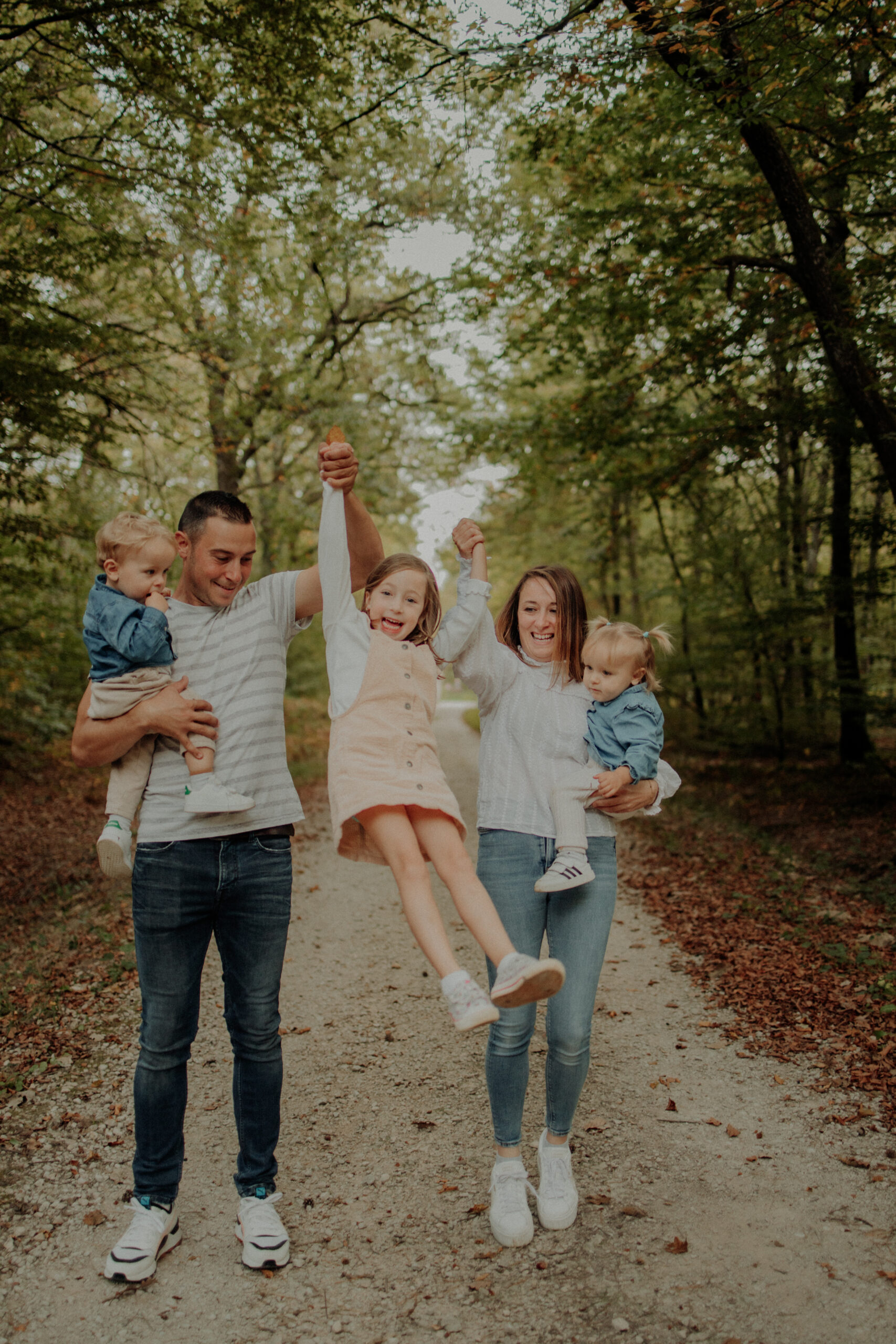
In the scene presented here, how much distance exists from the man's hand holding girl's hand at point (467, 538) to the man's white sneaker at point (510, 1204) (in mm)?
2102

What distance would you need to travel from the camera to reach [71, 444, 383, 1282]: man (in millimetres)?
2701

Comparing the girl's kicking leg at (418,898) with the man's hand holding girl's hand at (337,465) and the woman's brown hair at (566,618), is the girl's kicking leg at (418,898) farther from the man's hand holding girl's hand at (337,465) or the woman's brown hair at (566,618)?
the man's hand holding girl's hand at (337,465)

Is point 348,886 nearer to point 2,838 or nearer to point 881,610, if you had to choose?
point 2,838

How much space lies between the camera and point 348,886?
8117 mm

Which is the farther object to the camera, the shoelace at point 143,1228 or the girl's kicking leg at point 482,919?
the shoelace at point 143,1228

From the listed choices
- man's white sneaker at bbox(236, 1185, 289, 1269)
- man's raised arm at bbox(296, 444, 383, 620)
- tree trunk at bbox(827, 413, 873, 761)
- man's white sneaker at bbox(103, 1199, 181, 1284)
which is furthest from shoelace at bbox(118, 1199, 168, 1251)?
tree trunk at bbox(827, 413, 873, 761)

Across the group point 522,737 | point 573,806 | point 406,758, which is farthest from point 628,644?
point 406,758

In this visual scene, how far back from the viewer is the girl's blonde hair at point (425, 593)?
285 cm

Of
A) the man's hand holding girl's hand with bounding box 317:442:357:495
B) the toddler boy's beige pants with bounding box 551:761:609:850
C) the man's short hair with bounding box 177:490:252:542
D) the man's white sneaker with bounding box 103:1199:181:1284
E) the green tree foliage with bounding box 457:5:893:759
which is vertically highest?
the green tree foliage with bounding box 457:5:893:759

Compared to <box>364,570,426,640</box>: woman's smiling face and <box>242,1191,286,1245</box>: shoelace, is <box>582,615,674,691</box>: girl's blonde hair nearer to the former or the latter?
<box>364,570,426,640</box>: woman's smiling face

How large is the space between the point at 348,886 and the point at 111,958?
2.68 meters

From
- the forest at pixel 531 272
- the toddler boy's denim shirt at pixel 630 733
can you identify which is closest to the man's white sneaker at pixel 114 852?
the toddler boy's denim shirt at pixel 630 733

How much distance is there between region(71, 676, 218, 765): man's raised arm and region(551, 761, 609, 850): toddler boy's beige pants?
1.16 meters

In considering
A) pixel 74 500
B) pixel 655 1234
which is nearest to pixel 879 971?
pixel 655 1234
